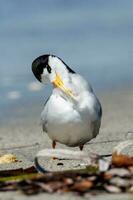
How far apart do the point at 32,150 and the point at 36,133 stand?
187 inches

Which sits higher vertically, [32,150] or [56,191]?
[56,191]

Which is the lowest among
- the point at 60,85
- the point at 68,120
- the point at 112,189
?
the point at 68,120

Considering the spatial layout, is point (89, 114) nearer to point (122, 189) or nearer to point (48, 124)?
point (48, 124)

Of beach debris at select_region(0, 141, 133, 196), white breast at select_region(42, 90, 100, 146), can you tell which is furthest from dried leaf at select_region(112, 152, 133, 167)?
white breast at select_region(42, 90, 100, 146)

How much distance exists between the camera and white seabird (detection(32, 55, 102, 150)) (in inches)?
273

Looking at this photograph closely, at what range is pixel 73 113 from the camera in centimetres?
695

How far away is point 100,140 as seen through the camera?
9086 mm

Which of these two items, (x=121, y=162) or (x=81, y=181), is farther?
(x=121, y=162)

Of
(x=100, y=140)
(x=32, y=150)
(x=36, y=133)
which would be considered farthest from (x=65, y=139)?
(x=36, y=133)

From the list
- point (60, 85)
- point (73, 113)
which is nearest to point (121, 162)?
point (73, 113)

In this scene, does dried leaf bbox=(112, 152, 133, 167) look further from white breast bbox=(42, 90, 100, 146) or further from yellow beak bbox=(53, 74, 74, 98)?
yellow beak bbox=(53, 74, 74, 98)

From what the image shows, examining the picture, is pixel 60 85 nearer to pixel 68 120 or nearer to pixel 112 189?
pixel 68 120

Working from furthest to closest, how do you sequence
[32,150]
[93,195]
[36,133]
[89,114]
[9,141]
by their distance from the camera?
[36,133], [9,141], [32,150], [89,114], [93,195]

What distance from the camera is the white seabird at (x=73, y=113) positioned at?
22.7 feet
